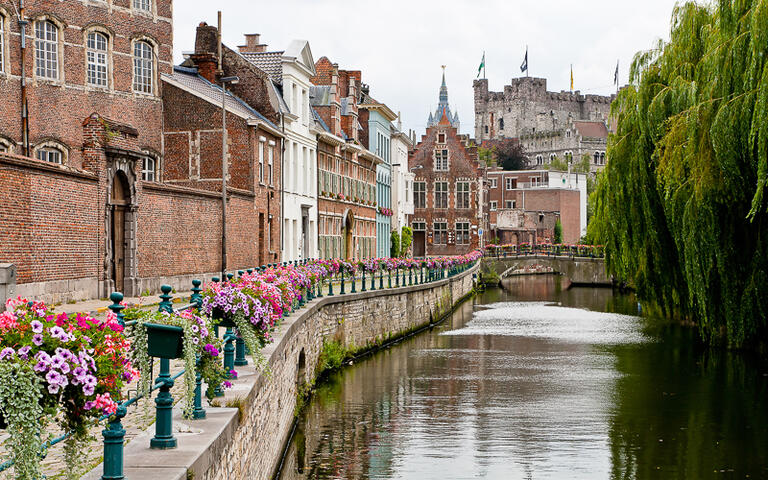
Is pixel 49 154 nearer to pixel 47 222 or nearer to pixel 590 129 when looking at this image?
pixel 47 222

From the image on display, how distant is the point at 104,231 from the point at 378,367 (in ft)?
23.5

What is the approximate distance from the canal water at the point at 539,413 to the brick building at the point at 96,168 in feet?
17.9

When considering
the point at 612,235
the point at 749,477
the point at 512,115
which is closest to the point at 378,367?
the point at 612,235

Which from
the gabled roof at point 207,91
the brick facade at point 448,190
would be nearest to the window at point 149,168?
the gabled roof at point 207,91

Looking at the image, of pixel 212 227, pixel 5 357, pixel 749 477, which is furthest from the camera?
pixel 212 227

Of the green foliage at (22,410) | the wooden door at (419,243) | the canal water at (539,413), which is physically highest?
the wooden door at (419,243)

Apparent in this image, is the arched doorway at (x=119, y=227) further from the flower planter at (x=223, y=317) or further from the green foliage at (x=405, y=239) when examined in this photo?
the green foliage at (x=405, y=239)

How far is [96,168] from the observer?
2025 cm

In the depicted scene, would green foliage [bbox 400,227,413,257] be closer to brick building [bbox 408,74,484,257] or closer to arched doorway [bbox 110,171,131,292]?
brick building [bbox 408,74,484,257]

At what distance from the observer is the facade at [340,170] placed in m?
40.7

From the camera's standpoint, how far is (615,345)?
2864cm

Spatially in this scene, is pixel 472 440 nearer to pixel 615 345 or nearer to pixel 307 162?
pixel 615 345

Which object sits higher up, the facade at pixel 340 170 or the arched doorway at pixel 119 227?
the facade at pixel 340 170

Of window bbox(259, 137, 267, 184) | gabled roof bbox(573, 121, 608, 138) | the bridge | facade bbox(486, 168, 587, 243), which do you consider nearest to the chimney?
window bbox(259, 137, 267, 184)
